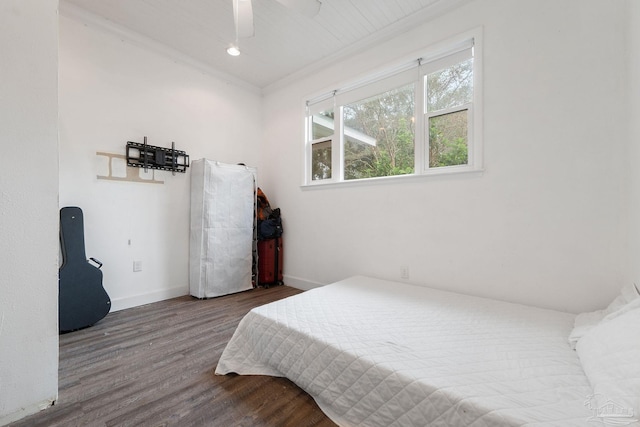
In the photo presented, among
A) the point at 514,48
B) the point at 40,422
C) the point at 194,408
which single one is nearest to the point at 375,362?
the point at 194,408

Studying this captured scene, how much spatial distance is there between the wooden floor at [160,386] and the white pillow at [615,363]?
1.06m

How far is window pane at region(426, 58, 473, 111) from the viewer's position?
→ 7.32 feet

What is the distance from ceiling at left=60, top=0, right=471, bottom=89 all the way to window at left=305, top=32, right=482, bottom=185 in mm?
414

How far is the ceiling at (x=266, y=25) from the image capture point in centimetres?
229

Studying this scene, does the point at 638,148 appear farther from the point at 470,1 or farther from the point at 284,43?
the point at 284,43

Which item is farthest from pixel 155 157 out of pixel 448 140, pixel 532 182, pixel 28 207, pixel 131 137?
pixel 532 182

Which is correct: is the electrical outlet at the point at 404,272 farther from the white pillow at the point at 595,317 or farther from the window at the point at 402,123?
the white pillow at the point at 595,317

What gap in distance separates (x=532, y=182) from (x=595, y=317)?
92 cm

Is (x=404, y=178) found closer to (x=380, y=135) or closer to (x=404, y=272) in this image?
(x=380, y=135)

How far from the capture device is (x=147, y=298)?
2773 millimetres

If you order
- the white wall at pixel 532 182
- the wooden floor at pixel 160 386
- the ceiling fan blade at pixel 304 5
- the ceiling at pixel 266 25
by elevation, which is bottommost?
the wooden floor at pixel 160 386

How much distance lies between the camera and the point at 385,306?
184 cm

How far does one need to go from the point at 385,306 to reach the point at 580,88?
1.97 meters

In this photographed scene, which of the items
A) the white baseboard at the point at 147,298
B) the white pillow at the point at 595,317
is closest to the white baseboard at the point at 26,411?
the white baseboard at the point at 147,298
